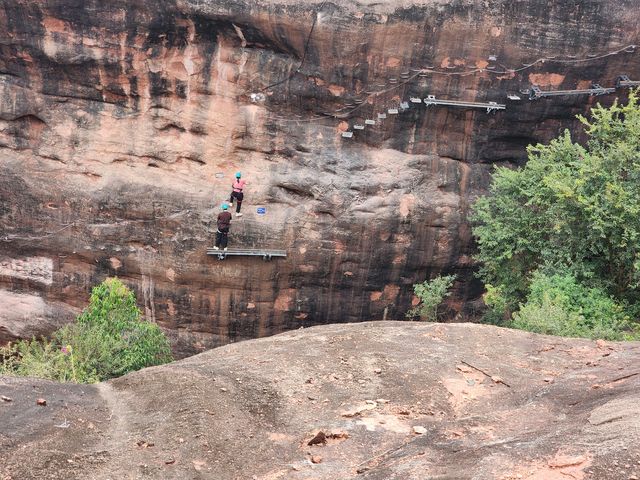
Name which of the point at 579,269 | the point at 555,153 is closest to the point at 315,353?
the point at 579,269

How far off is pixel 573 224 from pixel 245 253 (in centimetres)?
680

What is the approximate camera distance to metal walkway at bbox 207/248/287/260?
1686 cm

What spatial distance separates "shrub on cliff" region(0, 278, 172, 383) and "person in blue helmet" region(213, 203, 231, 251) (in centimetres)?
265

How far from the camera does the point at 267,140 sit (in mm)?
17062

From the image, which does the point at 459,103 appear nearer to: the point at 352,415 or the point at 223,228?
the point at 223,228

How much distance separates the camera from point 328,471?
734cm

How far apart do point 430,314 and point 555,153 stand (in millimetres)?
4328

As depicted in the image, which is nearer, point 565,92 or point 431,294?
point 431,294

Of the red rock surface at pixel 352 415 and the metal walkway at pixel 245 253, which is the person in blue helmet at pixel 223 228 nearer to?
the metal walkway at pixel 245 253

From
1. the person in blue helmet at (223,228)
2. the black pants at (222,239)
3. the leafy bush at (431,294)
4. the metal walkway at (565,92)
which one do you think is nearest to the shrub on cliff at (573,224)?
the metal walkway at (565,92)

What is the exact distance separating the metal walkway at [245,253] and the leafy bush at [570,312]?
5.48 m

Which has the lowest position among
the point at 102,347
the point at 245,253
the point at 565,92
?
the point at 102,347

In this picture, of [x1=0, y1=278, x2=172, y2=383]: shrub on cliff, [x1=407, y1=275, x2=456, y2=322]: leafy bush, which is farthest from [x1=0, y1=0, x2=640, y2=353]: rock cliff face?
[x1=0, y1=278, x2=172, y2=383]: shrub on cliff

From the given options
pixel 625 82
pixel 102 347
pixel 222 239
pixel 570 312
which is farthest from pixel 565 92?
pixel 102 347
